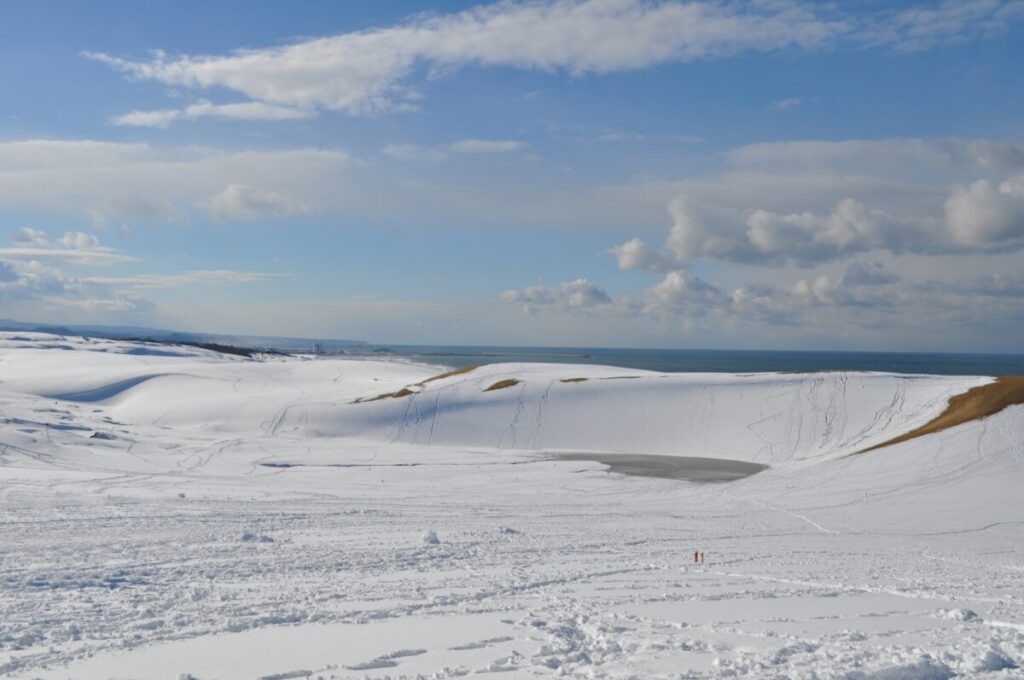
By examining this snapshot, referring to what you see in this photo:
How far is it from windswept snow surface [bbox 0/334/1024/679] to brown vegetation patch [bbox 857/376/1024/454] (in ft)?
2.41

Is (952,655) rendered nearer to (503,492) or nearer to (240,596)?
(240,596)

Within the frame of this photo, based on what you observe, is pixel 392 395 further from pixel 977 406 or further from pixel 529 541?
pixel 529 541

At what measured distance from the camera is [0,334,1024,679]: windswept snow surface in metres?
8.86

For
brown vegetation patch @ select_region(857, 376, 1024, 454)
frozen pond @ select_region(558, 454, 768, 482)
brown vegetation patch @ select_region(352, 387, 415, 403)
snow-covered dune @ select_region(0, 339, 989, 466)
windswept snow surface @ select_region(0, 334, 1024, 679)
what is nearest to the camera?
windswept snow surface @ select_region(0, 334, 1024, 679)

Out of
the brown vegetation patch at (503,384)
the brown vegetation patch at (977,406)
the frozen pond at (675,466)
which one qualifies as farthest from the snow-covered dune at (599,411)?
the frozen pond at (675,466)

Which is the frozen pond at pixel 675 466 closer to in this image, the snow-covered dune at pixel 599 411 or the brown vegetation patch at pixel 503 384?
the snow-covered dune at pixel 599 411

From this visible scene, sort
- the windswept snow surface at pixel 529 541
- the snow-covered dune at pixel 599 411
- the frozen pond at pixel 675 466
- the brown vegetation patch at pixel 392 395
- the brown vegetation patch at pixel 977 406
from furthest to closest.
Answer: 1. the brown vegetation patch at pixel 392 395
2. the snow-covered dune at pixel 599 411
3. the frozen pond at pixel 675 466
4. the brown vegetation patch at pixel 977 406
5. the windswept snow surface at pixel 529 541

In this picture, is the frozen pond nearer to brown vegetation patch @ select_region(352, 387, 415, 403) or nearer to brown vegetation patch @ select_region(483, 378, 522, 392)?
brown vegetation patch @ select_region(483, 378, 522, 392)

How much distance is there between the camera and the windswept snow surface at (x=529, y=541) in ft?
29.1

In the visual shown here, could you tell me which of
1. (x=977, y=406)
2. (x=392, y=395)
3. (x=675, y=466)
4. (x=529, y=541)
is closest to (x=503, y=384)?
(x=392, y=395)

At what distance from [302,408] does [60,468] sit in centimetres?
1955

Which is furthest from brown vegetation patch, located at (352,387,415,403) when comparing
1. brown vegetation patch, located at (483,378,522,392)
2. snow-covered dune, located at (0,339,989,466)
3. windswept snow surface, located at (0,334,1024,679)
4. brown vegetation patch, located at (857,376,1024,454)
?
brown vegetation patch, located at (857,376,1024,454)

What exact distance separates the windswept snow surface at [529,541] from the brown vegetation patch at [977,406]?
2.41 ft

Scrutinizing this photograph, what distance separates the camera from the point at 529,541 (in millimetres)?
16719
